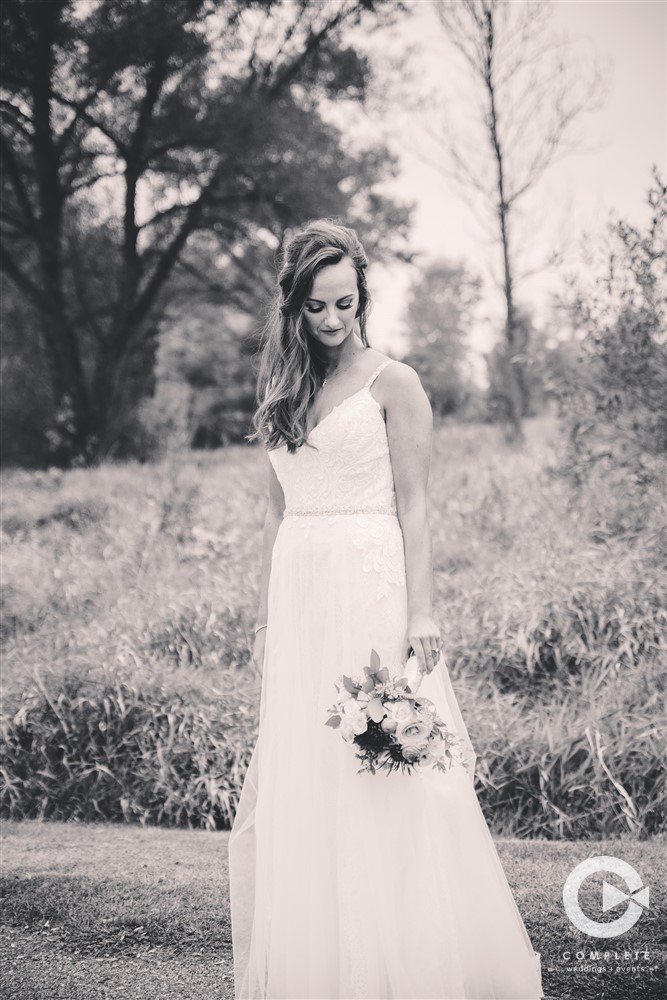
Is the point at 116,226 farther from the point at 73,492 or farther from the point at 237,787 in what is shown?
the point at 237,787

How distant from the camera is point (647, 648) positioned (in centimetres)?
530

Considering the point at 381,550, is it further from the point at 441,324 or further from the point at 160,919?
the point at 441,324

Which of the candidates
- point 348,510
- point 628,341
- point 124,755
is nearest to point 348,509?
point 348,510

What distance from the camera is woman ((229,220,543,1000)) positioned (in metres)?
2.42

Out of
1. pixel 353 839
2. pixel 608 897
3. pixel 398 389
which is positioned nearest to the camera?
pixel 353 839

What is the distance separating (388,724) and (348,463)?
80cm

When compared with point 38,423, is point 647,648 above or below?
below

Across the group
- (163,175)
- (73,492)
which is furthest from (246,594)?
(163,175)

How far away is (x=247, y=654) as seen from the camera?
18.4 ft

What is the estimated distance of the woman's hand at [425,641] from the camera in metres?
2.50

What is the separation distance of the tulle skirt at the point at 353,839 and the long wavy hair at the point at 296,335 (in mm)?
334

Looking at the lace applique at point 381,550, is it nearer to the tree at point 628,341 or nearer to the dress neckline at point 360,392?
the dress neckline at point 360,392

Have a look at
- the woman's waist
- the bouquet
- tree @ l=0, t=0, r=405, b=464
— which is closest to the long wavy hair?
the woman's waist

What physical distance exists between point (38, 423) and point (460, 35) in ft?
21.4
